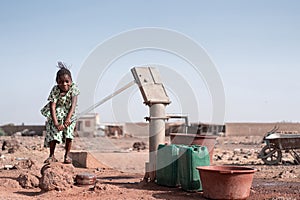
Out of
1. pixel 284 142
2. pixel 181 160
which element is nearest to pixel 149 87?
pixel 181 160

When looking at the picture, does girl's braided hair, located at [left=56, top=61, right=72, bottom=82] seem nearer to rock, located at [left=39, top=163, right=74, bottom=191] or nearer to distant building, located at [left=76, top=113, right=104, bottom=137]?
rock, located at [left=39, top=163, right=74, bottom=191]

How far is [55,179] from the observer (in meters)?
6.58

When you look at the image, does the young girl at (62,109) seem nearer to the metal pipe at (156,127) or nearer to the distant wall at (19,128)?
the metal pipe at (156,127)

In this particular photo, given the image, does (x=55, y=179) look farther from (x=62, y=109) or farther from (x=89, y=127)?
(x=89, y=127)

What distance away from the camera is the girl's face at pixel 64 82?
7.12 m

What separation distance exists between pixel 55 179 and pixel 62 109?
1.26 meters

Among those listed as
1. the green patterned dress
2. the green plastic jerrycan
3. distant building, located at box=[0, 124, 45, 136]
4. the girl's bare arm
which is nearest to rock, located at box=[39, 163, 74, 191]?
the green patterned dress

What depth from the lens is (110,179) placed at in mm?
8938

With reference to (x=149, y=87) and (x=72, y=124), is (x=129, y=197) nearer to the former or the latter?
(x=72, y=124)

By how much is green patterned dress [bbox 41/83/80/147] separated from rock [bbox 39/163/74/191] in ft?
1.82

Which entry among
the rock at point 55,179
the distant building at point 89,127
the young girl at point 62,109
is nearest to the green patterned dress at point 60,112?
the young girl at point 62,109

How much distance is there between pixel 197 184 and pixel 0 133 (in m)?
41.2

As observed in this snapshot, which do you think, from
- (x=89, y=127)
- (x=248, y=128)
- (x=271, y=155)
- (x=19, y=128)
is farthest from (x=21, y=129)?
(x=271, y=155)

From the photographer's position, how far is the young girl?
708cm
